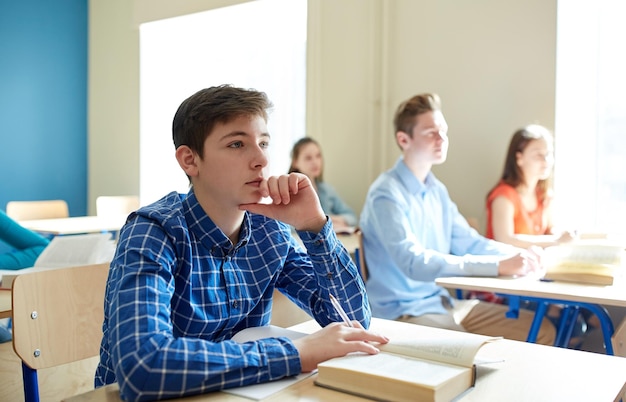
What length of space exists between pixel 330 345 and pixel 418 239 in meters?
1.70

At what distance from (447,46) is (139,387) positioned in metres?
3.27

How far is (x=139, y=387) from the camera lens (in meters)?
0.90

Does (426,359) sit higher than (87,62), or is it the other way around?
(87,62)

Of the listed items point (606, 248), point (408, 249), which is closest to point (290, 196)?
point (408, 249)

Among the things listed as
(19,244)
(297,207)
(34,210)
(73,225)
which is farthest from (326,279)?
(34,210)

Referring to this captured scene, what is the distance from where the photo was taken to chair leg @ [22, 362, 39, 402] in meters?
1.37

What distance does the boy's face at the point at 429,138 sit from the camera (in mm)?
2617

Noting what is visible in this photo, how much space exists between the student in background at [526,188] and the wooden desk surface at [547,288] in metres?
1.09

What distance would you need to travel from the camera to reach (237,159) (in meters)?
1.23

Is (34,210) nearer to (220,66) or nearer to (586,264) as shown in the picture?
(220,66)

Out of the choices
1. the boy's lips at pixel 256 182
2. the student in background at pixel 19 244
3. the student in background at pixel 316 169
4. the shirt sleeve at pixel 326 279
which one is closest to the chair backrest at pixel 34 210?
the student in background at pixel 19 244

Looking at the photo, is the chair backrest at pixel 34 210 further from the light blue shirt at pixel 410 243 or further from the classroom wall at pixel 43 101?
the light blue shirt at pixel 410 243

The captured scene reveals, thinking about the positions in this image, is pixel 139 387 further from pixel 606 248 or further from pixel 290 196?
pixel 606 248

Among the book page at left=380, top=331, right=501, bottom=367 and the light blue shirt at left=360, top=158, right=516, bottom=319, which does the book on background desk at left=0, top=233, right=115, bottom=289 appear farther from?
the book page at left=380, top=331, right=501, bottom=367
